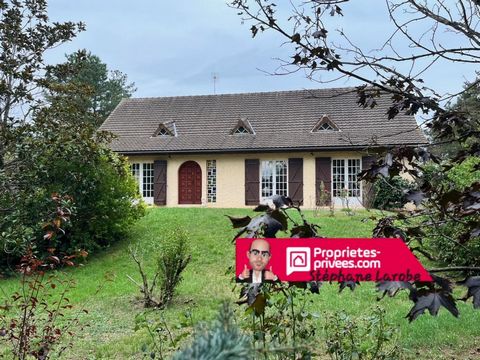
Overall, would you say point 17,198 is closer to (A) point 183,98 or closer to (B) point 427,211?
(B) point 427,211

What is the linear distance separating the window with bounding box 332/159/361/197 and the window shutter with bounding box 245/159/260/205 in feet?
11.4

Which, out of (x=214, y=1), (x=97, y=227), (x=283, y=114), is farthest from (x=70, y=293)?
(x=283, y=114)

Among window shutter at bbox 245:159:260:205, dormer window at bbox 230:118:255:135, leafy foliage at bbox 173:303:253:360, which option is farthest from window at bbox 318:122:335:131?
leafy foliage at bbox 173:303:253:360

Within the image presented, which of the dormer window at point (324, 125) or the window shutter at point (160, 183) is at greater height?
the dormer window at point (324, 125)

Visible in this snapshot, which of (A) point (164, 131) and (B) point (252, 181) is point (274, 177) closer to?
(B) point (252, 181)

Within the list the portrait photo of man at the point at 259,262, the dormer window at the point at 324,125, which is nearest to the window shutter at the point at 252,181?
the dormer window at the point at 324,125

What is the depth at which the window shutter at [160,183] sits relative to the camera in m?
21.8

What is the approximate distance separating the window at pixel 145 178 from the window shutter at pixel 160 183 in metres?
0.38

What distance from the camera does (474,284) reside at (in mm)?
1621

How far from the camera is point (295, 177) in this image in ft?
67.5

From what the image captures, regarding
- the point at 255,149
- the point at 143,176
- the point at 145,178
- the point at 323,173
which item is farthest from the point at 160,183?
the point at 323,173

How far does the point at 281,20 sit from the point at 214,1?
0.80m

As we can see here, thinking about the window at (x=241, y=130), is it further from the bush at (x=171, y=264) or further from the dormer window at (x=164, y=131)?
the bush at (x=171, y=264)

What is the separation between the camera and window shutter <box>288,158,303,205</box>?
20453 millimetres
